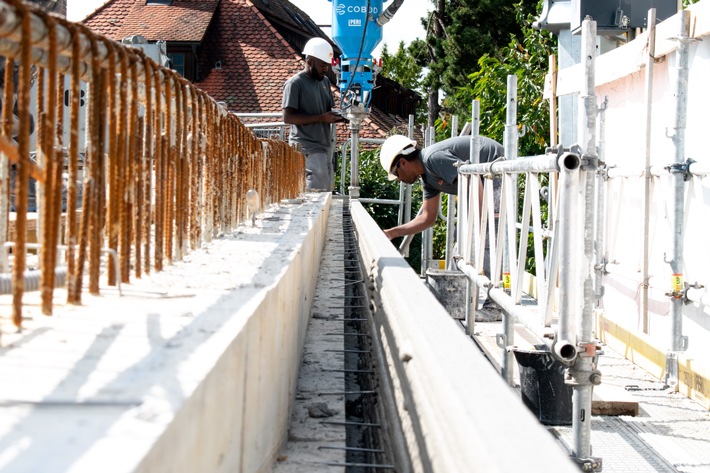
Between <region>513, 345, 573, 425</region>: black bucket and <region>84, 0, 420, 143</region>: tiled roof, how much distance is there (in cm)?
2871

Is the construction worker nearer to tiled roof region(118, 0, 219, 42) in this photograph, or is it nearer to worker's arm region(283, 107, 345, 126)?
worker's arm region(283, 107, 345, 126)

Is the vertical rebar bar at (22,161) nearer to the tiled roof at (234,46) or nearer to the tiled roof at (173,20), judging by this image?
the tiled roof at (234,46)

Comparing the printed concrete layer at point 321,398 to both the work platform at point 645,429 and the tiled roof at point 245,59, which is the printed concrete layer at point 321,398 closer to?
the work platform at point 645,429

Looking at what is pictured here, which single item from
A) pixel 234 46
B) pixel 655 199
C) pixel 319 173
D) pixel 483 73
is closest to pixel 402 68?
pixel 234 46

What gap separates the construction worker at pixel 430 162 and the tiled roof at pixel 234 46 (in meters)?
25.8

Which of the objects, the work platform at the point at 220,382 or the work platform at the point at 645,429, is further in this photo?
the work platform at the point at 645,429

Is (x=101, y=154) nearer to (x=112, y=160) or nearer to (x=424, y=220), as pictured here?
(x=112, y=160)

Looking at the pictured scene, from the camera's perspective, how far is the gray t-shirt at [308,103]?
415 inches

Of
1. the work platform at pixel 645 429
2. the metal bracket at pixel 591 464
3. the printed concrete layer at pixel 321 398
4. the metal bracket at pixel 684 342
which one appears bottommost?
the work platform at pixel 645 429

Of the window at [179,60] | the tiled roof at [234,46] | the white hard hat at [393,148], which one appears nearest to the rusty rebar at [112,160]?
the white hard hat at [393,148]

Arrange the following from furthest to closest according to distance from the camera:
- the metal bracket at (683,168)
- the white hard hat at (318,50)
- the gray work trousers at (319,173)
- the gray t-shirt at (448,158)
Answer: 1. the gray work trousers at (319,173)
2. the white hard hat at (318,50)
3. the gray t-shirt at (448,158)
4. the metal bracket at (683,168)

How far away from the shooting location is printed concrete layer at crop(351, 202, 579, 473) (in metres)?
1.30

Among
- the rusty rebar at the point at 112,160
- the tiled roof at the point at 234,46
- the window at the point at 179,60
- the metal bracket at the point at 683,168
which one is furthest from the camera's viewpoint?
the window at the point at 179,60

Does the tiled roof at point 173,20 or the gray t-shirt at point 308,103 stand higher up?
the tiled roof at point 173,20
